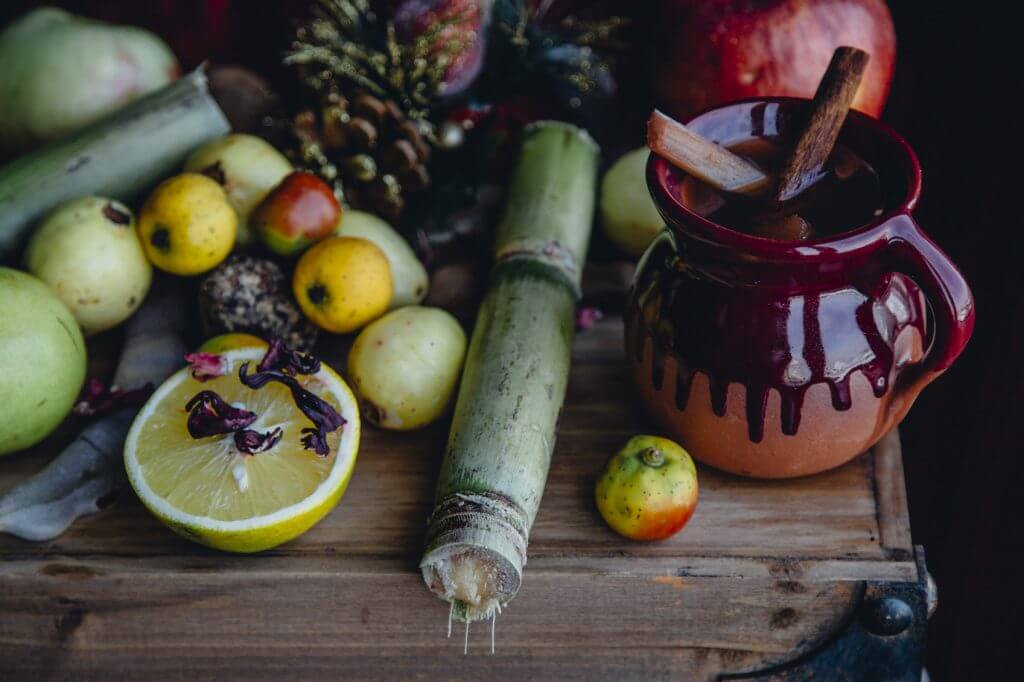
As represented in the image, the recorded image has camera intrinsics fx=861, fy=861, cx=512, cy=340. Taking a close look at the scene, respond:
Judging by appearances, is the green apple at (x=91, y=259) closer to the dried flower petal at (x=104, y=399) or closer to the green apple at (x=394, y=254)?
the dried flower petal at (x=104, y=399)

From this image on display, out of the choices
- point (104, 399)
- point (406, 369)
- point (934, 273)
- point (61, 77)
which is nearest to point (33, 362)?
point (104, 399)

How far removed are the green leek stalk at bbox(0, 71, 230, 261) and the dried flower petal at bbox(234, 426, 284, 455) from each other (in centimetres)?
40

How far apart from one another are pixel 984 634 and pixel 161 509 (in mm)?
868

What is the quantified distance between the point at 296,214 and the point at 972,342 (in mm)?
719

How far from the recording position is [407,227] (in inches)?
37.4

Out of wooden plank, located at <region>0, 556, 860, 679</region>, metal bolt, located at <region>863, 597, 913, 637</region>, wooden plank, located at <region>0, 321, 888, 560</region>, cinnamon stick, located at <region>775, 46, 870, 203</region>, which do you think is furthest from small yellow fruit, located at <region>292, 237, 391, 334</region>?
metal bolt, located at <region>863, 597, 913, 637</region>

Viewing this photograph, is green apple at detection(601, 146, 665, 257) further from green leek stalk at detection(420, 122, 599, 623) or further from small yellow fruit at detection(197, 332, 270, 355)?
small yellow fruit at detection(197, 332, 270, 355)

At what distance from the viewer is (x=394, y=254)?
Result: 0.88m

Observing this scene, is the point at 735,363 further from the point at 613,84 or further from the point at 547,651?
the point at 613,84

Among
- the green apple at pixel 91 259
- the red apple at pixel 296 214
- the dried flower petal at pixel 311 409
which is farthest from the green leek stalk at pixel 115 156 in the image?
the dried flower petal at pixel 311 409

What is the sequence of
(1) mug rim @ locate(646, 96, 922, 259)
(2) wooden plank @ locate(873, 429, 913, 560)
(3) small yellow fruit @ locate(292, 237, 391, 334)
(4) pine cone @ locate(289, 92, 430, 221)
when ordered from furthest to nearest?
(4) pine cone @ locate(289, 92, 430, 221) < (3) small yellow fruit @ locate(292, 237, 391, 334) < (2) wooden plank @ locate(873, 429, 913, 560) < (1) mug rim @ locate(646, 96, 922, 259)

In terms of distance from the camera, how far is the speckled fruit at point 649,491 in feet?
2.10

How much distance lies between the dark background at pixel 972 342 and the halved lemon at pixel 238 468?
67cm

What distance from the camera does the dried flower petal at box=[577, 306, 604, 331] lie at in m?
0.87
